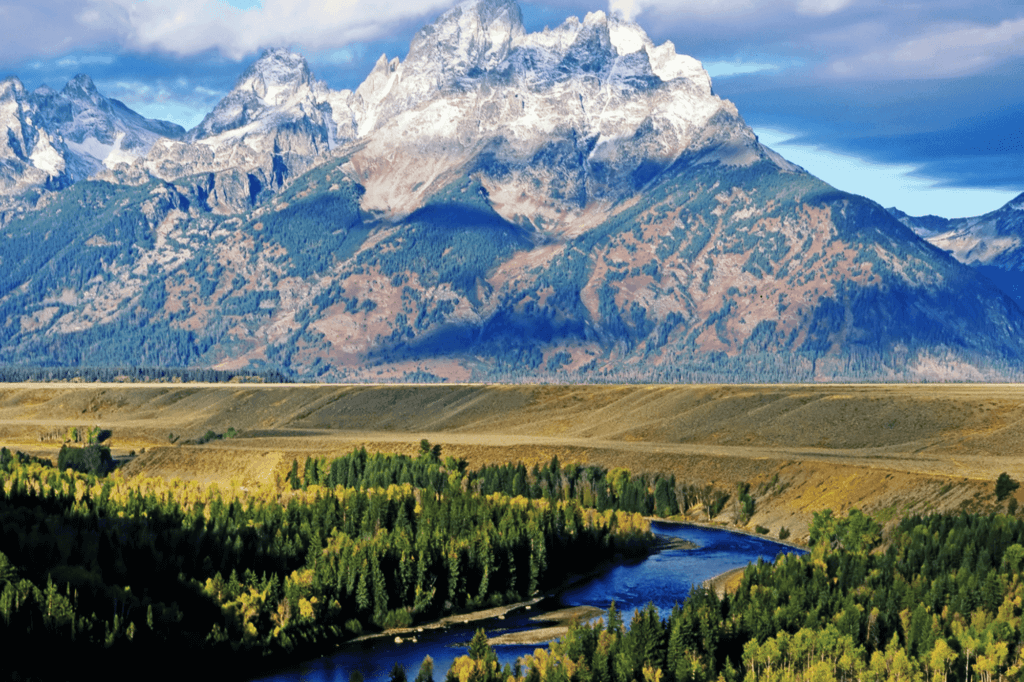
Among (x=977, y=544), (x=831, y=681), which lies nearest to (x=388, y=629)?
(x=831, y=681)

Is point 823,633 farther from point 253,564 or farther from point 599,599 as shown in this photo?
point 253,564

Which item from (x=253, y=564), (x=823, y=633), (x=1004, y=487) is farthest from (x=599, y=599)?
(x=1004, y=487)

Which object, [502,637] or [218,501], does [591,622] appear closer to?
[502,637]

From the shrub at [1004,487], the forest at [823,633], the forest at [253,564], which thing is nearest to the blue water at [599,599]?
the forest at [253,564]

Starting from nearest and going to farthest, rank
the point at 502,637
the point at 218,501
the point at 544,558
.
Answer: the point at 502,637
the point at 544,558
the point at 218,501

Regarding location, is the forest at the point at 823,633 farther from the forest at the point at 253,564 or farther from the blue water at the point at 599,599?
the forest at the point at 253,564

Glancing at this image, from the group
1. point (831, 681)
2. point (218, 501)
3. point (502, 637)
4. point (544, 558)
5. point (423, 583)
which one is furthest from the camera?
point (218, 501)
